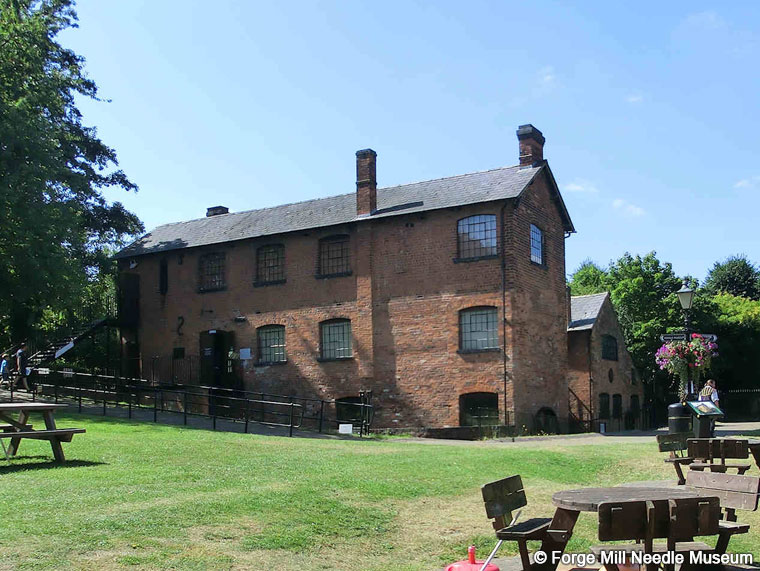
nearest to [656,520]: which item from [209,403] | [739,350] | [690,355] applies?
[690,355]

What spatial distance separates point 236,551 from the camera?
7793 millimetres

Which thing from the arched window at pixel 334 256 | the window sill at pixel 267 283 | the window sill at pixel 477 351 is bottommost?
the window sill at pixel 477 351

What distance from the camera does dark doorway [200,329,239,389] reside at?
30.0 metres

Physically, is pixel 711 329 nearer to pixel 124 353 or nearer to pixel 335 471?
pixel 124 353

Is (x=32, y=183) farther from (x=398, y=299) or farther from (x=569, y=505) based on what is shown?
(x=569, y=505)

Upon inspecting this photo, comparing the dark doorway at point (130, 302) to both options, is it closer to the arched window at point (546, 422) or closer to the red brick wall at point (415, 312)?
the red brick wall at point (415, 312)

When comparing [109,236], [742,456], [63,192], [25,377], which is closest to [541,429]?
[742,456]

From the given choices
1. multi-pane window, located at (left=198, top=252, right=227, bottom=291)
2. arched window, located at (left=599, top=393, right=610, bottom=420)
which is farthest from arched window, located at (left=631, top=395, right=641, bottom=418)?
multi-pane window, located at (left=198, top=252, right=227, bottom=291)

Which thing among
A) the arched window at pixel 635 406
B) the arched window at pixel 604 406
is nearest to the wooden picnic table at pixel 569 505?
the arched window at pixel 604 406

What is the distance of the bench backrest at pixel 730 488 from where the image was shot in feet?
24.3

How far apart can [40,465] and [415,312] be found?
15427mm

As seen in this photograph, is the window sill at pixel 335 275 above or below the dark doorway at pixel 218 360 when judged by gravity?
above

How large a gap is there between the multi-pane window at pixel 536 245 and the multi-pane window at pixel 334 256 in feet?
20.2

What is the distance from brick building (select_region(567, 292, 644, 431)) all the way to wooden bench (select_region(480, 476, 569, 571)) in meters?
21.7
